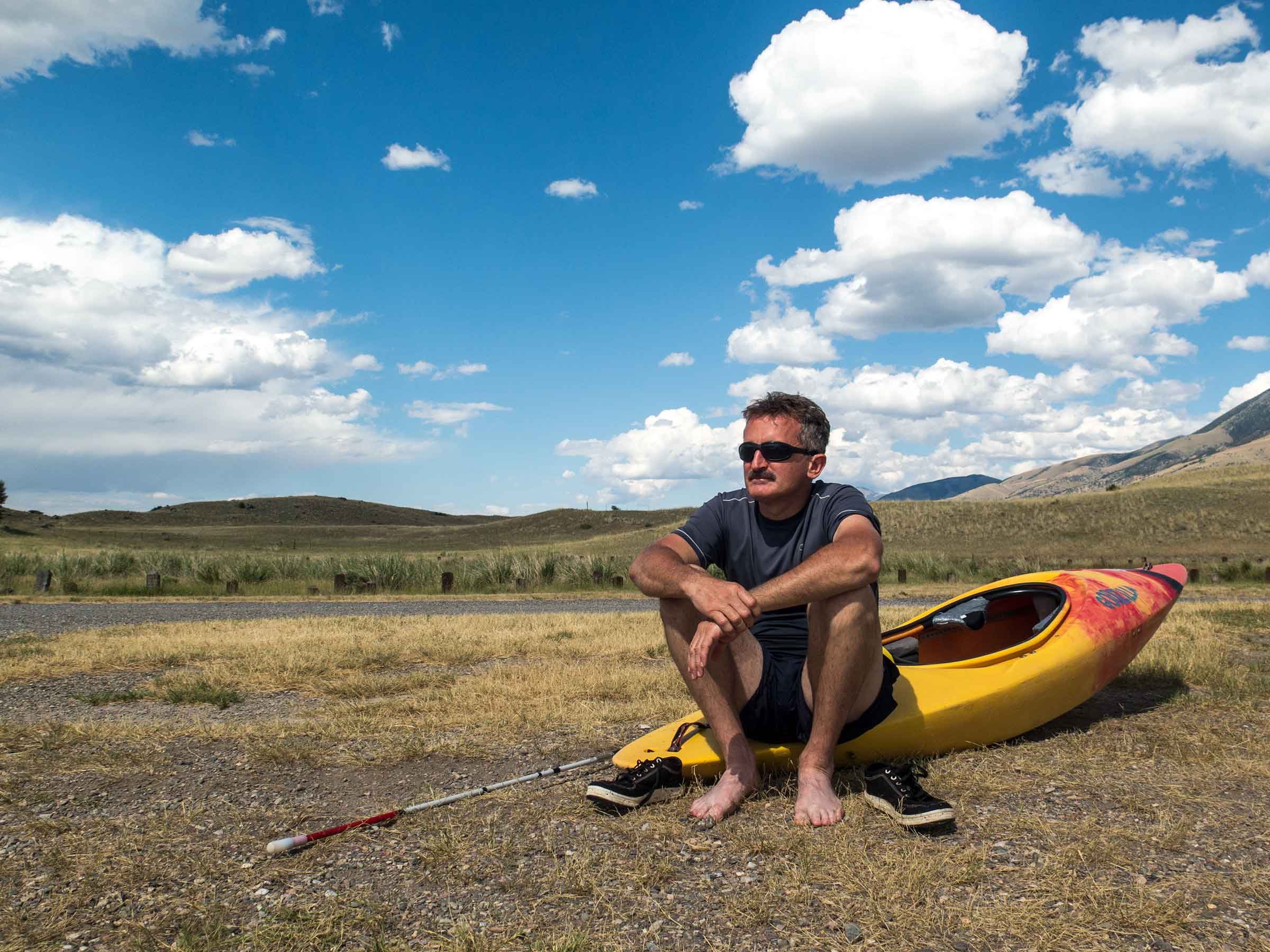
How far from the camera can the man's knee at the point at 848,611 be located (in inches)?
140

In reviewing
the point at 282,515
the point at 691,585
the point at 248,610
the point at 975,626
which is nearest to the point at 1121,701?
the point at 975,626

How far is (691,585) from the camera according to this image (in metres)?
3.64

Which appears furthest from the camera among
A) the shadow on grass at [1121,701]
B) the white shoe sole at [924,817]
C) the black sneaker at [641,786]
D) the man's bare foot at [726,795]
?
the shadow on grass at [1121,701]

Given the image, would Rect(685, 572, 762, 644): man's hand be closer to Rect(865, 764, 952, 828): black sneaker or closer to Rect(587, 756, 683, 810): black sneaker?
Rect(587, 756, 683, 810): black sneaker

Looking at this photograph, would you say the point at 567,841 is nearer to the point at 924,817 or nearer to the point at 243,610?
the point at 924,817

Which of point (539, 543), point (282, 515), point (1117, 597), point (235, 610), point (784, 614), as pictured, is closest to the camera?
point (784, 614)

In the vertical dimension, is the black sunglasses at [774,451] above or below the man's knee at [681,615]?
above

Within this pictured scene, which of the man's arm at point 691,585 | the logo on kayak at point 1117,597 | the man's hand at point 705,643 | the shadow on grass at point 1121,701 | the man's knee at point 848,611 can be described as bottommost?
the shadow on grass at point 1121,701

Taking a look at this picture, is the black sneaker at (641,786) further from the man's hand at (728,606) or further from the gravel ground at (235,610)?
the gravel ground at (235,610)

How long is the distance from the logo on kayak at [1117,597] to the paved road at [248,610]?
24.4 feet

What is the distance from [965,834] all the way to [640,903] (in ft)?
4.72

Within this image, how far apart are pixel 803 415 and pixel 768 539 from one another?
2.01 ft

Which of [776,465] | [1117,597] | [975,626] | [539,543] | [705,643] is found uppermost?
[776,465]

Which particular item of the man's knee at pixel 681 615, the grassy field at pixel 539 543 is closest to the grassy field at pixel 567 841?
the man's knee at pixel 681 615
